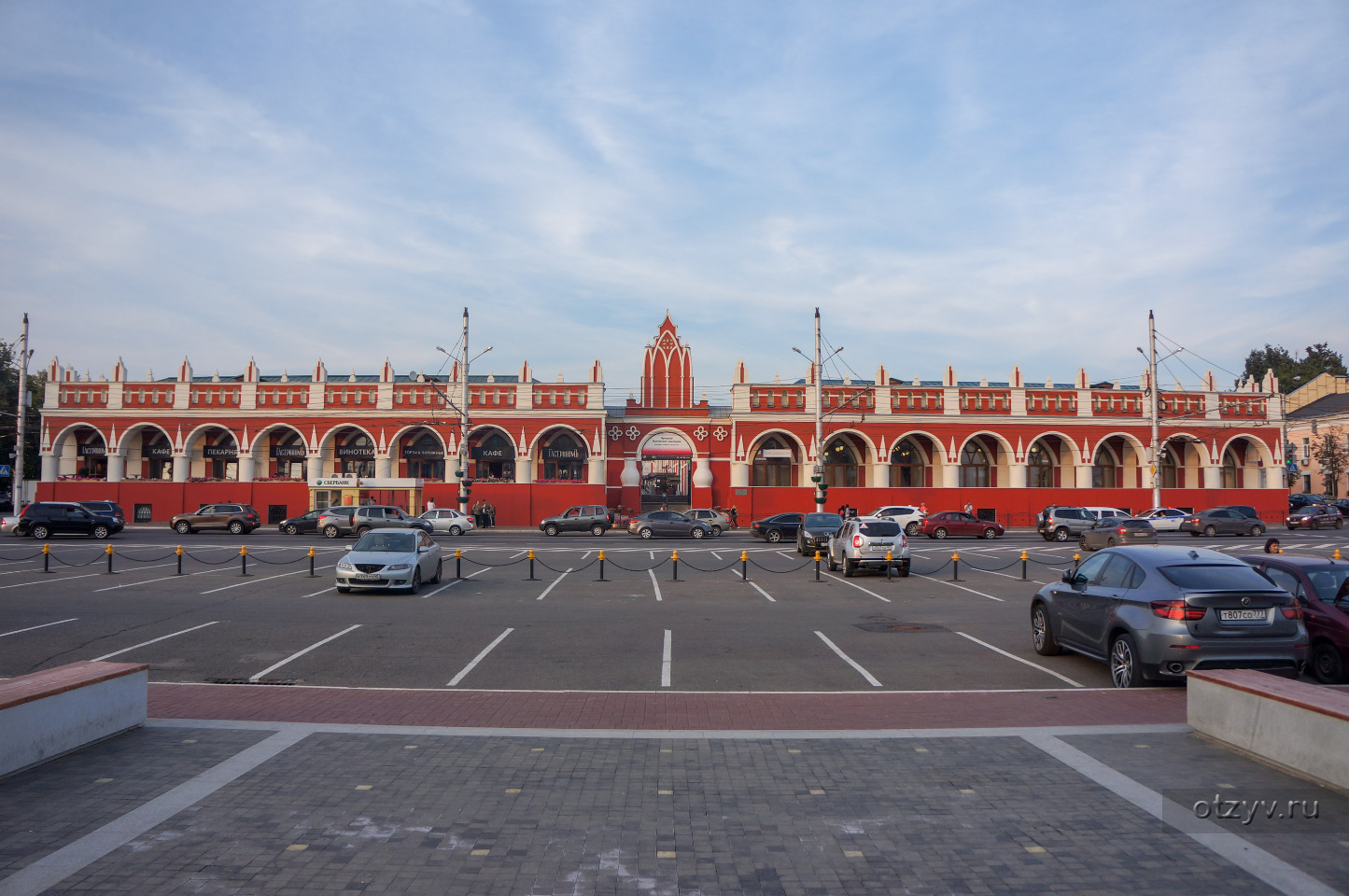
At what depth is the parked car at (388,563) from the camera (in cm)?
1695

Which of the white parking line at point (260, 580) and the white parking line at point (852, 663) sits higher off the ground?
the white parking line at point (852, 663)

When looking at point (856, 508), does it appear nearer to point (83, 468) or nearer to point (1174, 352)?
point (1174, 352)

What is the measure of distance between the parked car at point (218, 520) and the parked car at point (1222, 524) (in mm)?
48983

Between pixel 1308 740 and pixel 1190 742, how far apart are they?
102 cm

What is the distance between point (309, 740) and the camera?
6.77 meters

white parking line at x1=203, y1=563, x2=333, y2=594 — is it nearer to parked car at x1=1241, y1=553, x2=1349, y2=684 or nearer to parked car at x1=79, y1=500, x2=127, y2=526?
parked car at x1=1241, y1=553, x2=1349, y2=684

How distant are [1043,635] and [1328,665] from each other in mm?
2992

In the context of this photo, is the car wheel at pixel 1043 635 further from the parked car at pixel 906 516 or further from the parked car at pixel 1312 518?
the parked car at pixel 1312 518

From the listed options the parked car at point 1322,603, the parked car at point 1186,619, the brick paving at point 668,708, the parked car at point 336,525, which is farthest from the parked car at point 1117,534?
the parked car at point 336,525

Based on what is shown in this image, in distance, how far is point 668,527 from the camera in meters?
39.3

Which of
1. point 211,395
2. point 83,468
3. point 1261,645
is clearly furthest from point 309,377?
point 1261,645

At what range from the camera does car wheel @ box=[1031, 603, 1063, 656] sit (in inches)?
417

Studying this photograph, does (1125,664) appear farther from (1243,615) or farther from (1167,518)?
(1167,518)

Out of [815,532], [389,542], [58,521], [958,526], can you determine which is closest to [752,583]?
[815,532]
